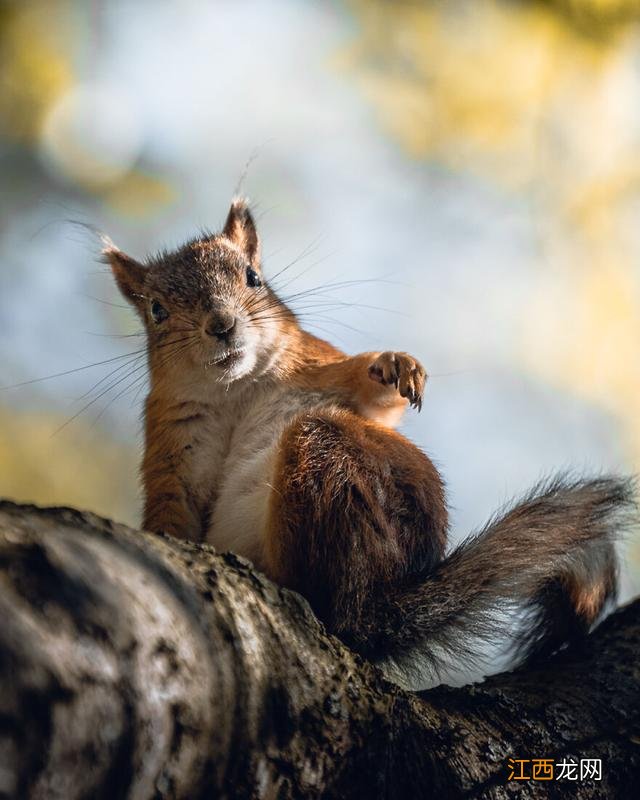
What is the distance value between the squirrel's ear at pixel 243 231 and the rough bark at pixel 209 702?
5.82 feet

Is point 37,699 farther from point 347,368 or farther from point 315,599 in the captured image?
point 347,368

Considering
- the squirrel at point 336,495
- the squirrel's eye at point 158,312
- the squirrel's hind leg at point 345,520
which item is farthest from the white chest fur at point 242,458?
the squirrel's eye at point 158,312

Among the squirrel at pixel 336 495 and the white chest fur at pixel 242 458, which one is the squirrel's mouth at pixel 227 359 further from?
the white chest fur at pixel 242 458

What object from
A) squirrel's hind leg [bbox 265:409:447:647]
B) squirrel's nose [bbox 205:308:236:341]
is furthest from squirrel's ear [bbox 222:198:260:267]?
squirrel's hind leg [bbox 265:409:447:647]

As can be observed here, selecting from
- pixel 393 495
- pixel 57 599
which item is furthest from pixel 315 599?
pixel 57 599

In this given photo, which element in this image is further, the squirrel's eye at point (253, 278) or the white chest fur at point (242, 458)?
the squirrel's eye at point (253, 278)

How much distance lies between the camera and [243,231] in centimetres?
321

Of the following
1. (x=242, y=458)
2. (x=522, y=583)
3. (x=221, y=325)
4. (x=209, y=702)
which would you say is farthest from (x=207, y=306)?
(x=209, y=702)

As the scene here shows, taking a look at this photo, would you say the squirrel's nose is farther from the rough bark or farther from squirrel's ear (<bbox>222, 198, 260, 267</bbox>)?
the rough bark

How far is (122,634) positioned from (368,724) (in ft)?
1.87

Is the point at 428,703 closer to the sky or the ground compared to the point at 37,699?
closer to the sky

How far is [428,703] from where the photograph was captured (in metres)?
1.77

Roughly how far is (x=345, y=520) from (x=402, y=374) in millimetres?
502

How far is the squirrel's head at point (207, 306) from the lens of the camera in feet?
8.52
